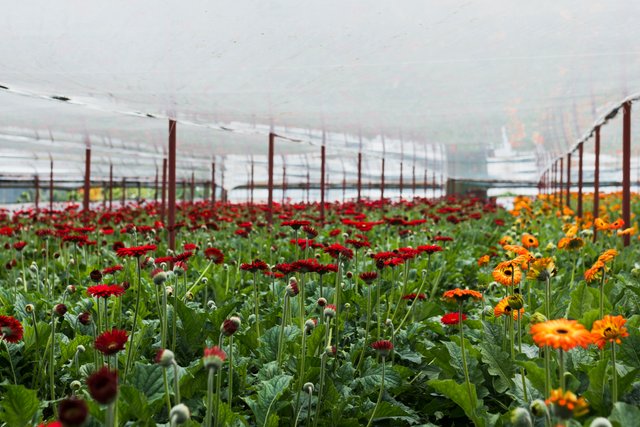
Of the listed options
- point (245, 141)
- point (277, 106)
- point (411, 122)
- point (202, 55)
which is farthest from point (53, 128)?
point (202, 55)

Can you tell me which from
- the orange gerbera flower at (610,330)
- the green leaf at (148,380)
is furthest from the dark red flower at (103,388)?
the orange gerbera flower at (610,330)

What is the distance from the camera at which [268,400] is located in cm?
218

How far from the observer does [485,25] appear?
393 cm

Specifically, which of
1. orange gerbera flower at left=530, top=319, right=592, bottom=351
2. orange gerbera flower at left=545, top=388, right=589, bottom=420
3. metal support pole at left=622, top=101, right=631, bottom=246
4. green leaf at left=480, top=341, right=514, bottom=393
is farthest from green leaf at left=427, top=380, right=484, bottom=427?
metal support pole at left=622, top=101, right=631, bottom=246

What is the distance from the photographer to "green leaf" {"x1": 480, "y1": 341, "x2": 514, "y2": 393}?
8.23ft

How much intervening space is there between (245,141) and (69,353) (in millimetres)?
10779

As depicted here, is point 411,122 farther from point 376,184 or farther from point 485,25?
point 376,184

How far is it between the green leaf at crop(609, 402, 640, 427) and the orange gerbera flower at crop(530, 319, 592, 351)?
1.78ft

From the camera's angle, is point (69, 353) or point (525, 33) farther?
point (525, 33)

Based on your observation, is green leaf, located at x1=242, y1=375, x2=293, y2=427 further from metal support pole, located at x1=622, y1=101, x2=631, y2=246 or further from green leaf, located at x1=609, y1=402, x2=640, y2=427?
metal support pole, located at x1=622, y1=101, x2=631, y2=246

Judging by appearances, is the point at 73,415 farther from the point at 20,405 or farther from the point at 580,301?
the point at 580,301

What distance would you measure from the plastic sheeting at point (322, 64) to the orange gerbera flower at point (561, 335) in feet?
8.66

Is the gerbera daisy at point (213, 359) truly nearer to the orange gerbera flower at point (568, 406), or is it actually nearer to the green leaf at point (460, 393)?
the orange gerbera flower at point (568, 406)

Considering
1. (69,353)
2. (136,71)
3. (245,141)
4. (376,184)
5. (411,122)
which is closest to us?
(69,353)
